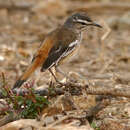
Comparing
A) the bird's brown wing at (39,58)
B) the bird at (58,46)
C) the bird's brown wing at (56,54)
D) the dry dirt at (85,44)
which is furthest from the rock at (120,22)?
the bird's brown wing at (39,58)

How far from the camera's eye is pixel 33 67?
627cm

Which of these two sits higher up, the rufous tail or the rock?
the rock

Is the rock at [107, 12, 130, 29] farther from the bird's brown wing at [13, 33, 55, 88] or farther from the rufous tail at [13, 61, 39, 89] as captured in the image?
the rufous tail at [13, 61, 39, 89]

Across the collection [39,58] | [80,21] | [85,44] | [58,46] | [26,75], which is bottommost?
[85,44]

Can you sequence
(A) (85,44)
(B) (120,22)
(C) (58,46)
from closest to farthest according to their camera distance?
(C) (58,46) < (A) (85,44) < (B) (120,22)

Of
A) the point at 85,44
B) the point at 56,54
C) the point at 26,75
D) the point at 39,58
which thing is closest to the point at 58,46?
the point at 56,54

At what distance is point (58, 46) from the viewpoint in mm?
6738

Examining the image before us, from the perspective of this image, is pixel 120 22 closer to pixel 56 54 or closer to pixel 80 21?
pixel 80 21

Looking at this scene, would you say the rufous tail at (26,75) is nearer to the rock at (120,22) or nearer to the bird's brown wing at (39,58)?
the bird's brown wing at (39,58)

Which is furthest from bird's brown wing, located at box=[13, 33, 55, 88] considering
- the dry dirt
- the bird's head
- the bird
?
the bird's head

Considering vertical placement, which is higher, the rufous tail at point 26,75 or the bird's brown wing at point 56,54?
the bird's brown wing at point 56,54

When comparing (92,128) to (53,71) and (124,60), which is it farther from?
(124,60)

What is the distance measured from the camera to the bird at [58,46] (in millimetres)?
6309

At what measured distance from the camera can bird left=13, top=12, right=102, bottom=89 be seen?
20.7ft
